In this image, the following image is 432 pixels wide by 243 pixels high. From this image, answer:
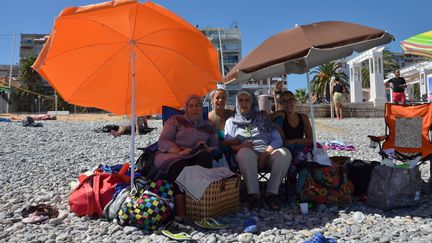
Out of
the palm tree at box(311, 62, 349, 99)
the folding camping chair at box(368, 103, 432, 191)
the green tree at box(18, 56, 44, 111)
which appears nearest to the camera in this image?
the folding camping chair at box(368, 103, 432, 191)

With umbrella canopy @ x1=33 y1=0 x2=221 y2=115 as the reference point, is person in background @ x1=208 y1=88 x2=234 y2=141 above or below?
below

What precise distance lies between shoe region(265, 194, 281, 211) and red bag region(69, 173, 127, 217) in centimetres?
152

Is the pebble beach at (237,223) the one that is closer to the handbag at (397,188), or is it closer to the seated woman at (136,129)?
the handbag at (397,188)

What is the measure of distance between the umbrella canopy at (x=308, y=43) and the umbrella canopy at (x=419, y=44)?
A: 1617 millimetres

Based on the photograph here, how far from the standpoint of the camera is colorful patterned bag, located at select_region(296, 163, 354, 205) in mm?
3707

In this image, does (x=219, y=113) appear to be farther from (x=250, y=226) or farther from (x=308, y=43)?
(x=250, y=226)

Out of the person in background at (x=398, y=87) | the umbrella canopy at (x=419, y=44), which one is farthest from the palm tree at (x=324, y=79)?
the umbrella canopy at (x=419, y=44)

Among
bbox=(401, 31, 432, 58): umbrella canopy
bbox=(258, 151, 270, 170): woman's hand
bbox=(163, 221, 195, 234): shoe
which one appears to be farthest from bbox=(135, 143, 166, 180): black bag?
bbox=(401, 31, 432, 58): umbrella canopy

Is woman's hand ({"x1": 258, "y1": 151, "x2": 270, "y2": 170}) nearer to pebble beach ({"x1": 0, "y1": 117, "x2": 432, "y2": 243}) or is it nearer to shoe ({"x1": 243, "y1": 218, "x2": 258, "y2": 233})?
pebble beach ({"x1": 0, "y1": 117, "x2": 432, "y2": 243})

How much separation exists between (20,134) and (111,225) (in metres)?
10.3

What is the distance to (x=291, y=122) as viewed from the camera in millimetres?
4281

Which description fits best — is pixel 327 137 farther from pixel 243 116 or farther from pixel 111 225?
pixel 111 225

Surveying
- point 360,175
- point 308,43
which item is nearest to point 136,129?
point 360,175

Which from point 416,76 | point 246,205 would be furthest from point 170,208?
point 416,76
